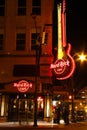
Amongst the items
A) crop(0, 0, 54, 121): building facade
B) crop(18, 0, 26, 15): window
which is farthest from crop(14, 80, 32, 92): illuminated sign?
crop(18, 0, 26, 15): window

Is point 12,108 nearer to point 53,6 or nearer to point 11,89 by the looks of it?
point 11,89

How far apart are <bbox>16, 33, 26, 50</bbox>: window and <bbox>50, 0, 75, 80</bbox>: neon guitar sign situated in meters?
4.58

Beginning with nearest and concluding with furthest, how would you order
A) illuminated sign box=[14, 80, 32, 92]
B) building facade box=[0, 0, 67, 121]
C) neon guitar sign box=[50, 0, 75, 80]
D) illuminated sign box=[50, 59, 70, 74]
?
illuminated sign box=[14, 80, 32, 92], neon guitar sign box=[50, 0, 75, 80], illuminated sign box=[50, 59, 70, 74], building facade box=[0, 0, 67, 121]

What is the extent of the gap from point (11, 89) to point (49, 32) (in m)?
7.81

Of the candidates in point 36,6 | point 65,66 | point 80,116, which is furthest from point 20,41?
point 80,116

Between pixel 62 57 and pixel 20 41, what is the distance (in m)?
6.04

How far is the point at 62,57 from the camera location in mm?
40438

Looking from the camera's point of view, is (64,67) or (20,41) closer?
(64,67)

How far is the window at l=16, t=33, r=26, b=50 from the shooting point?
143 feet

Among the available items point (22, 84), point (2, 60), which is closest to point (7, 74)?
point (2, 60)

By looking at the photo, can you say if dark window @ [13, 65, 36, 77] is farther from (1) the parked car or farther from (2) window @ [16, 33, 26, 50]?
(1) the parked car

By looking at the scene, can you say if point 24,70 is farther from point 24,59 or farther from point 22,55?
point 22,55

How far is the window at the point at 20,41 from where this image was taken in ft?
143

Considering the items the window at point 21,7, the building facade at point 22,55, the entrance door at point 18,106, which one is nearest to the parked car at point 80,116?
the building facade at point 22,55
